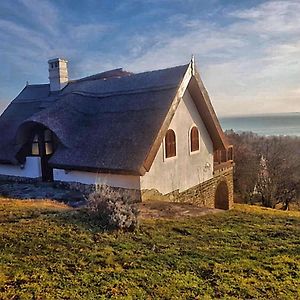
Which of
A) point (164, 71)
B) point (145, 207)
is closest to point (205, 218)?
point (145, 207)

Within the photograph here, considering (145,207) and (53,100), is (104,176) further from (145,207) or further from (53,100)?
(53,100)

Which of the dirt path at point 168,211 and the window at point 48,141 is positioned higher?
the window at point 48,141

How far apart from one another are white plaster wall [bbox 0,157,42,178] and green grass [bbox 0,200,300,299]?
6459mm

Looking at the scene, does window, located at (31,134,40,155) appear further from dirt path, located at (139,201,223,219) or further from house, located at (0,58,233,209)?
dirt path, located at (139,201,223,219)

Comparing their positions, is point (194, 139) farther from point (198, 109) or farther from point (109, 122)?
point (109, 122)

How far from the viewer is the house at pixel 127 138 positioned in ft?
37.3

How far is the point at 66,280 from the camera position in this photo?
184 inches

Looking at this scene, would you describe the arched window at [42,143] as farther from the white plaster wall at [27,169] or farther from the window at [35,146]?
the white plaster wall at [27,169]

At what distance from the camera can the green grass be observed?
452 centimetres

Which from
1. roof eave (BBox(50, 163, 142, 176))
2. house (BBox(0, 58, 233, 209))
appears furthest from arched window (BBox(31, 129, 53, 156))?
roof eave (BBox(50, 163, 142, 176))

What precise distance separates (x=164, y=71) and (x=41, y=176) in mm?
7025

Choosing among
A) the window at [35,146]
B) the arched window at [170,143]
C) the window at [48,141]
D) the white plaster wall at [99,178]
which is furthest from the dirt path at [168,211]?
the window at [35,146]

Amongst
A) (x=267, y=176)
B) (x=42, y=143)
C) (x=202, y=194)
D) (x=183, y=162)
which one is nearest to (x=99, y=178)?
(x=183, y=162)

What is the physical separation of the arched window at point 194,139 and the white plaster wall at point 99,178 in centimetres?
426
